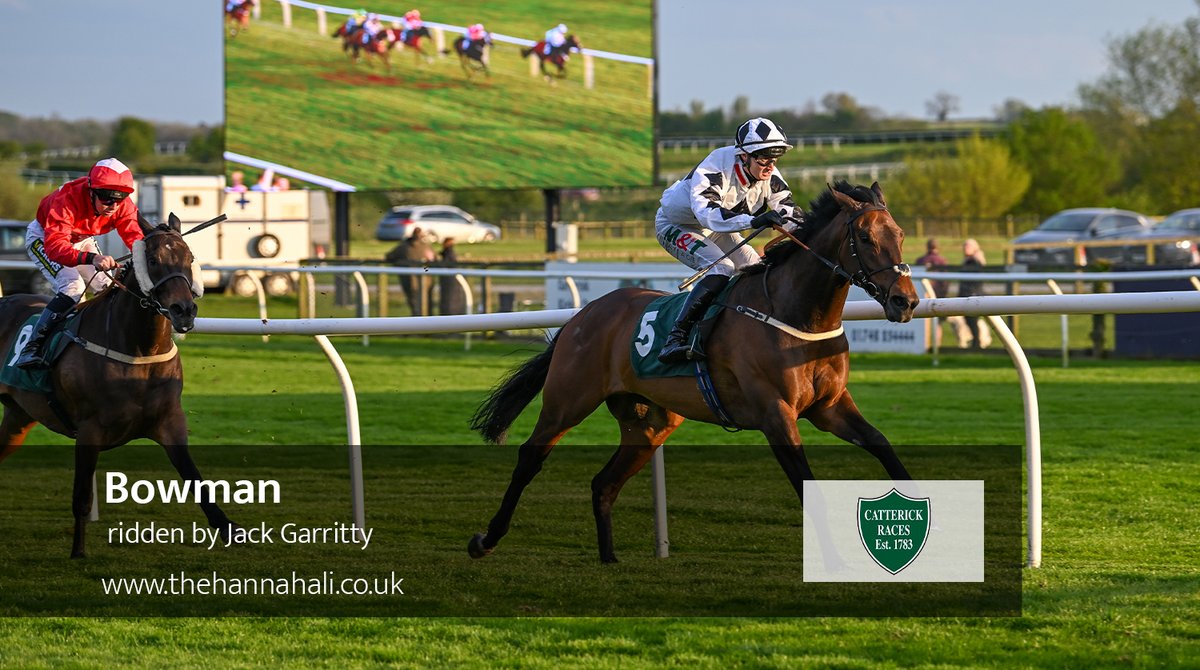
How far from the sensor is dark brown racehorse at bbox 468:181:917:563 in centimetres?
498

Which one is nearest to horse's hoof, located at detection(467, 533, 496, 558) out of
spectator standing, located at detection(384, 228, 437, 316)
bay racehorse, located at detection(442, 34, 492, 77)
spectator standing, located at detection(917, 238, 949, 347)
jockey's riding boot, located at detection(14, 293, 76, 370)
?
jockey's riding boot, located at detection(14, 293, 76, 370)

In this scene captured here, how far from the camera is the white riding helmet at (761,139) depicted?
5566mm

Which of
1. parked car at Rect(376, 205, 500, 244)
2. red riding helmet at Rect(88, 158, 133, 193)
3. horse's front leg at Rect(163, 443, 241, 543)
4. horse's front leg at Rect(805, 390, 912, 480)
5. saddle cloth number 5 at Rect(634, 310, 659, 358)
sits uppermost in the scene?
parked car at Rect(376, 205, 500, 244)

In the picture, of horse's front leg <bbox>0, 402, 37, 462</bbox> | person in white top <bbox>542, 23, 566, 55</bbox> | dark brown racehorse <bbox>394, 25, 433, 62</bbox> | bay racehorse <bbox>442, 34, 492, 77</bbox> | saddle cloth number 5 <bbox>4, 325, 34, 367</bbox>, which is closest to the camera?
saddle cloth number 5 <bbox>4, 325, 34, 367</bbox>

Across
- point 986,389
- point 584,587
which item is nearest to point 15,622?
point 584,587

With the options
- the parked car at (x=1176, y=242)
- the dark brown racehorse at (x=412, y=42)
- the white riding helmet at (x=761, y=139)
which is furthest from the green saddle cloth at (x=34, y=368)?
the dark brown racehorse at (x=412, y=42)

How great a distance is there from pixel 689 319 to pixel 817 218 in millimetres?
575

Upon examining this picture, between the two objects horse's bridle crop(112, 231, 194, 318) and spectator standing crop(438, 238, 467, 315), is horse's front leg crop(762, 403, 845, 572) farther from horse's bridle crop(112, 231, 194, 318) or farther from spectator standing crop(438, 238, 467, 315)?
spectator standing crop(438, 238, 467, 315)

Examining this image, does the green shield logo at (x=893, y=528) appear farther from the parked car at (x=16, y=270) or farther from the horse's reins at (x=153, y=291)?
the parked car at (x=16, y=270)

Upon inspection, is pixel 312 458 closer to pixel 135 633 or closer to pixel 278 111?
pixel 135 633

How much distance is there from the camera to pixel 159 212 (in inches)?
1053

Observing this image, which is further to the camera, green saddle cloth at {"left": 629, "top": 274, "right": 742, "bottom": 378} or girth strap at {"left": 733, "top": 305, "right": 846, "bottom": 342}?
green saddle cloth at {"left": 629, "top": 274, "right": 742, "bottom": 378}

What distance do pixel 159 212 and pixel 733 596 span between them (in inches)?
933

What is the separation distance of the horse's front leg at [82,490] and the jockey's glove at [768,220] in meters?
2.76
